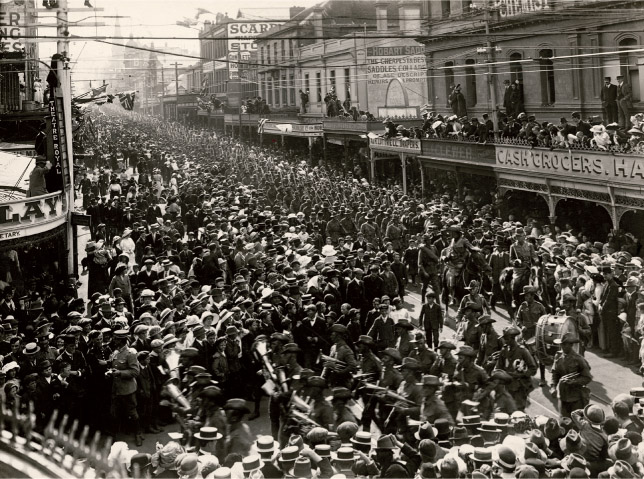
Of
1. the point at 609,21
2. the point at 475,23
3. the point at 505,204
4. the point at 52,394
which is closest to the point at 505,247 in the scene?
the point at 505,204

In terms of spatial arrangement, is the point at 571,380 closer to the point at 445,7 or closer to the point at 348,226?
the point at 348,226

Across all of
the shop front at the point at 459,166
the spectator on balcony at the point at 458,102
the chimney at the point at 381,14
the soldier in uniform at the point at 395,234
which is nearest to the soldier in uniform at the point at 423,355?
the soldier in uniform at the point at 395,234

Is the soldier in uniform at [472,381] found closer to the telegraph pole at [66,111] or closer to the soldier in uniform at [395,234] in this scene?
the soldier in uniform at [395,234]

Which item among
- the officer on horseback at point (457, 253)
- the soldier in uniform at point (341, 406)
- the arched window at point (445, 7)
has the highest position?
the arched window at point (445, 7)

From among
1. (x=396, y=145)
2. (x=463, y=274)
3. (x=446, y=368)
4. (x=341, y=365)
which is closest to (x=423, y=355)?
(x=446, y=368)

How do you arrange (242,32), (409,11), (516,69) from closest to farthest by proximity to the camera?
(516,69), (242,32), (409,11)

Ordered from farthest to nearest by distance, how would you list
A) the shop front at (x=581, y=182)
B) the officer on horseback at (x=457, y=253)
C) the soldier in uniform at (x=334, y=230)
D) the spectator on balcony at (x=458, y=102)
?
the spectator on balcony at (x=458, y=102) → the soldier in uniform at (x=334, y=230) → the shop front at (x=581, y=182) → the officer on horseback at (x=457, y=253)
